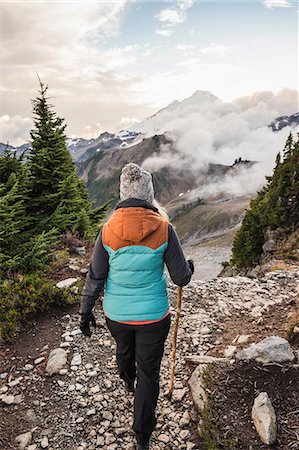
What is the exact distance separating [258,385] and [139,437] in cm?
182

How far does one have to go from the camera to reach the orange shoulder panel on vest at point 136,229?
3793 millimetres

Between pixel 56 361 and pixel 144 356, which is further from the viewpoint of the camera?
pixel 56 361

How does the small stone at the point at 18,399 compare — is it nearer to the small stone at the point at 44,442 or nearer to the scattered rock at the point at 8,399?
the scattered rock at the point at 8,399

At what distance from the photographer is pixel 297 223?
110ft

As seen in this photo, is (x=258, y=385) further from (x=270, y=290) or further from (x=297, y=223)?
(x=297, y=223)

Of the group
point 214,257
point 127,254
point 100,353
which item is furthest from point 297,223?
point 214,257

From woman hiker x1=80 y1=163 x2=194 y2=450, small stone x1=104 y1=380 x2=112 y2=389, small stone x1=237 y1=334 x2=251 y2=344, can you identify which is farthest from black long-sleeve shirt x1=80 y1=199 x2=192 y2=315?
small stone x1=237 y1=334 x2=251 y2=344

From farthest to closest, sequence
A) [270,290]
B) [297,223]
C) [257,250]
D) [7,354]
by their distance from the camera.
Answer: [257,250] < [297,223] < [270,290] < [7,354]

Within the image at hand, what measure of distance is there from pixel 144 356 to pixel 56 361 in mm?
2802

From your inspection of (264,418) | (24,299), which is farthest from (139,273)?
(24,299)

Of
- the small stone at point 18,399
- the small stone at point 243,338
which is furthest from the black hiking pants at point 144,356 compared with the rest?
the small stone at point 243,338

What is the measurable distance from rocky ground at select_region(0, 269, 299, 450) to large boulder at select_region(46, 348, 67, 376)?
0.10 m

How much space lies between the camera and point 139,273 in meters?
3.93

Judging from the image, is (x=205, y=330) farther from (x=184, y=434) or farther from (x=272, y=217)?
(x=272, y=217)
